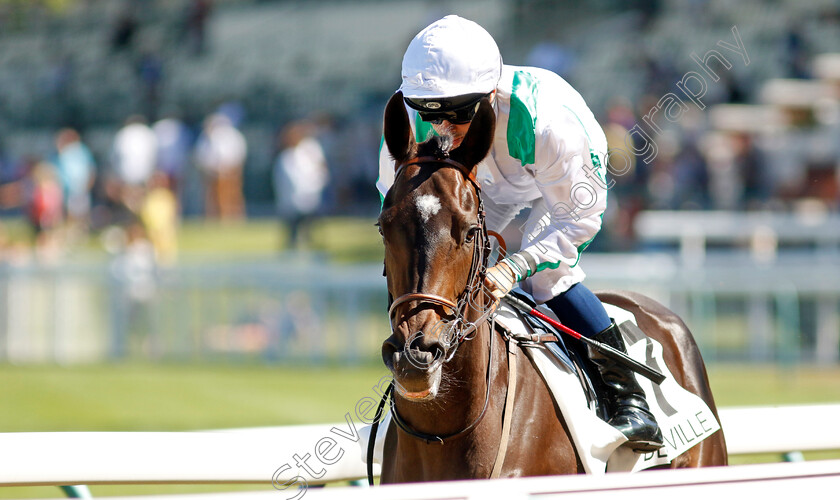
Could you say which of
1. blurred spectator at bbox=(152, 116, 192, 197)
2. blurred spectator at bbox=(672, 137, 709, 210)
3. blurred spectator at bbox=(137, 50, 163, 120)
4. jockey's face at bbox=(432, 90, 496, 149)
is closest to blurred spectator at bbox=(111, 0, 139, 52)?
blurred spectator at bbox=(137, 50, 163, 120)

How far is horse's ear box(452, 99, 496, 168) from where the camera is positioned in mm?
3080

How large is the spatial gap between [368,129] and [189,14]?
10.3 metres

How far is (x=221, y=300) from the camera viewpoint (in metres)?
11.3

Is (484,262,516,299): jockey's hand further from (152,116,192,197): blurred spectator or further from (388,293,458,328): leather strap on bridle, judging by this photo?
(152,116,192,197): blurred spectator

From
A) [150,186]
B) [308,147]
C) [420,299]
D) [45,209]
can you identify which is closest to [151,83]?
[45,209]

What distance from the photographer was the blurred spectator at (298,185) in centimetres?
1541

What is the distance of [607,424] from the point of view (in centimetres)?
350

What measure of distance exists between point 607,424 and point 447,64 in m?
1.31

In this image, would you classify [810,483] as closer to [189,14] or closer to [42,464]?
[42,464]

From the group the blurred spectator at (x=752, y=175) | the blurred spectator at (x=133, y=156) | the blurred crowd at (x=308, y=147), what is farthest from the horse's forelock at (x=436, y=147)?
the blurred spectator at (x=133, y=156)

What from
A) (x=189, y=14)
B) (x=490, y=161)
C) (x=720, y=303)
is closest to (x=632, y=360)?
(x=490, y=161)

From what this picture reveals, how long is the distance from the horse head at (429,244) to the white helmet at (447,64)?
0.13 m

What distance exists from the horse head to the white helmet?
13 cm

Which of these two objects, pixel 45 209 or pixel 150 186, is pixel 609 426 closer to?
pixel 150 186
